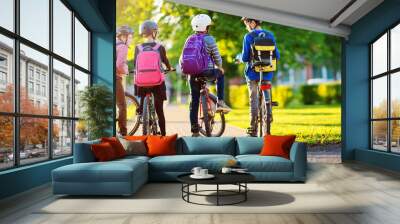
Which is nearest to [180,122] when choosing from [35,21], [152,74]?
[152,74]

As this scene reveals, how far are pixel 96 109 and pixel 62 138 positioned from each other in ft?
3.40

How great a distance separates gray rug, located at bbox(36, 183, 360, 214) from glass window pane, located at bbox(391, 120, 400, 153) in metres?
3.27

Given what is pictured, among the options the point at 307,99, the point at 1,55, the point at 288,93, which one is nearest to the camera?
the point at 1,55

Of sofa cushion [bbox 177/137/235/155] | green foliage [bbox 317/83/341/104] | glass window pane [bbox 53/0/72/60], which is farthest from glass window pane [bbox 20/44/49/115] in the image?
green foliage [bbox 317/83/341/104]

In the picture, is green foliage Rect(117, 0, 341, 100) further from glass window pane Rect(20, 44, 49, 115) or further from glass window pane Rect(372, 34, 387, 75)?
glass window pane Rect(20, 44, 49, 115)

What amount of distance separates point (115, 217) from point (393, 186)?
410 cm

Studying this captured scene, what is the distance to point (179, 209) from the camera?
461 cm

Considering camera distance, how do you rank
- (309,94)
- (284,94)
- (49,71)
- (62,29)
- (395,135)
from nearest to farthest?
(49,71) → (62,29) → (395,135) → (284,94) → (309,94)

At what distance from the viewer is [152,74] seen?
916cm

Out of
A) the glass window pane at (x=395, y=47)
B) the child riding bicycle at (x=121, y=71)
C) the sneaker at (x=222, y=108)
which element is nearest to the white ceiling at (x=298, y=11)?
the glass window pane at (x=395, y=47)

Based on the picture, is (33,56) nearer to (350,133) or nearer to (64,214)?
(64,214)

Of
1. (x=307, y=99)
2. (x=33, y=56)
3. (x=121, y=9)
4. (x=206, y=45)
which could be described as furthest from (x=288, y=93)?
(x=33, y=56)

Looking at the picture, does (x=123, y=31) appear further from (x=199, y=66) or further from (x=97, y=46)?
(x=199, y=66)

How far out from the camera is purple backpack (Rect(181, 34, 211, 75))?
356 inches
